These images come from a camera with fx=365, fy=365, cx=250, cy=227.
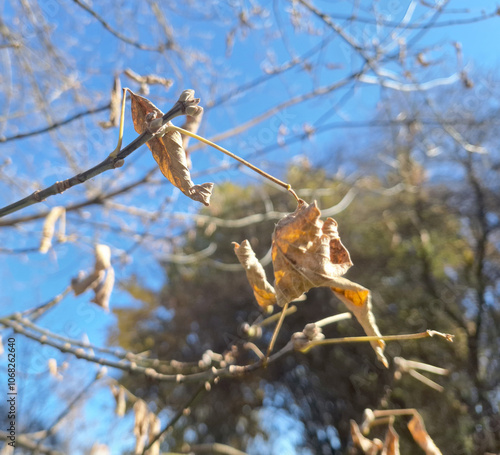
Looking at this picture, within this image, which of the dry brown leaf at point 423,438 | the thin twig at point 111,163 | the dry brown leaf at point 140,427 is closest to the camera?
the thin twig at point 111,163

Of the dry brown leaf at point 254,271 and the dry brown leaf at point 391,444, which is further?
the dry brown leaf at point 391,444

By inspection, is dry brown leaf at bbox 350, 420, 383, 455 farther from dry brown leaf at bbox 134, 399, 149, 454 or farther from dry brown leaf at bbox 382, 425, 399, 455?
dry brown leaf at bbox 134, 399, 149, 454

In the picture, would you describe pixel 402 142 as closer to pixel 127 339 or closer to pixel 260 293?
pixel 260 293

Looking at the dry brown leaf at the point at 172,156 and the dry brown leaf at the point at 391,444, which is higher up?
the dry brown leaf at the point at 172,156

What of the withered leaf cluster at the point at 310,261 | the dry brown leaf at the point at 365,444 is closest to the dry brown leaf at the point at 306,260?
the withered leaf cluster at the point at 310,261

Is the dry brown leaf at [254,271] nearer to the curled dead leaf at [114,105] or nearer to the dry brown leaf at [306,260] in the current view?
the dry brown leaf at [306,260]

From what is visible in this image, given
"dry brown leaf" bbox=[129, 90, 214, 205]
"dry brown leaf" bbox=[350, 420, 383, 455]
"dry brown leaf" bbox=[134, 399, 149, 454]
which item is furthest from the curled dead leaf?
"dry brown leaf" bbox=[350, 420, 383, 455]

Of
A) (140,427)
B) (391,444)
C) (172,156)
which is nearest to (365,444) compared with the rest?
(391,444)

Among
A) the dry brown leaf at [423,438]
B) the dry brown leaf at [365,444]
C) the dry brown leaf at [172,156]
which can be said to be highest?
the dry brown leaf at [172,156]
